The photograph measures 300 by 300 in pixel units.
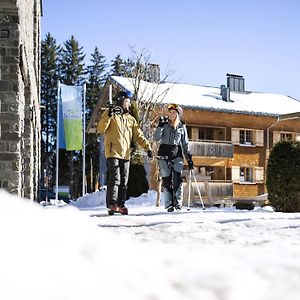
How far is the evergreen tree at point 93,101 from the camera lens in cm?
5128

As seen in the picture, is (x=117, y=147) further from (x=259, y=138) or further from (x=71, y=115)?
(x=259, y=138)

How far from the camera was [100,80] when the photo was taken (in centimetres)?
5816

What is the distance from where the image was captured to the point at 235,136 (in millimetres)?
33562

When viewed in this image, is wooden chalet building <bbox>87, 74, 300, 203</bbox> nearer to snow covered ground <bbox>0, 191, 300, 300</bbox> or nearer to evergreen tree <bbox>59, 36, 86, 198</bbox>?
evergreen tree <bbox>59, 36, 86, 198</bbox>

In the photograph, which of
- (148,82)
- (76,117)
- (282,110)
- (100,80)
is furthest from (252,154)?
(100,80)

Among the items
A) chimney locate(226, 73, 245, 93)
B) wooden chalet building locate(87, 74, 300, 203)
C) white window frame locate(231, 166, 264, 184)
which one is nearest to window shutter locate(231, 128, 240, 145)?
wooden chalet building locate(87, 74, 300, 203)

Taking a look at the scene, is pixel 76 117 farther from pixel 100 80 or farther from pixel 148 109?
pixel 100 80

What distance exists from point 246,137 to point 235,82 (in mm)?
5503

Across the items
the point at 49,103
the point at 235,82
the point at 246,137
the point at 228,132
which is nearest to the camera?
the point at 228,132

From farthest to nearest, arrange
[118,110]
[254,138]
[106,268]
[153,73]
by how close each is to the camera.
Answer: [254,138]
[153,73]
[118,110]
[106,268]

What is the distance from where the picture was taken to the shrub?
38.8 feet

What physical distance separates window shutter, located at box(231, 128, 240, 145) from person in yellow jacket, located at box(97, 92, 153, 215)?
1026 inches

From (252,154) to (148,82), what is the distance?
11.2 meters

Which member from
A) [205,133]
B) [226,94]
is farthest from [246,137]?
[226,94]
